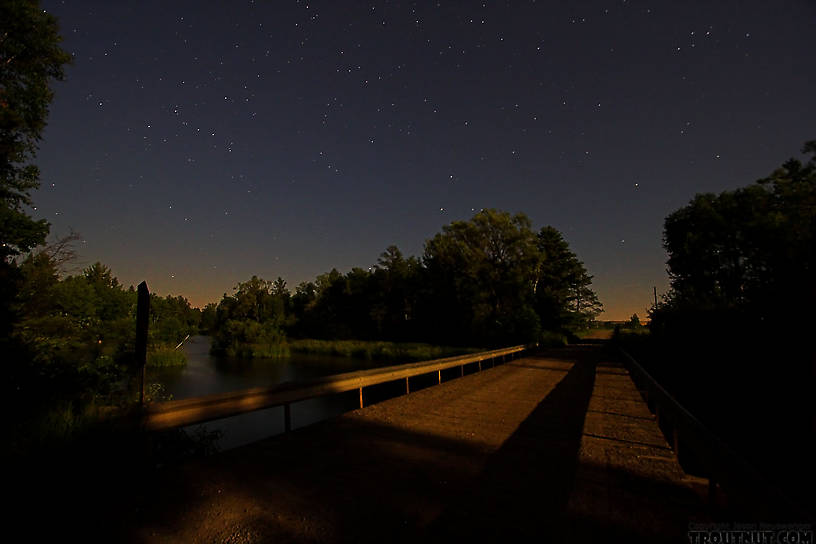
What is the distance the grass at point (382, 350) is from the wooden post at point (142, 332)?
1461 inches

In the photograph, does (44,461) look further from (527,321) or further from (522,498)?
(527,321)

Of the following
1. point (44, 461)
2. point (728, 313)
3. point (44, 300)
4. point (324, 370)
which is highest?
point (44, 300)

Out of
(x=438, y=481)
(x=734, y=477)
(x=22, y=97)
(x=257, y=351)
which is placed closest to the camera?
(x=734, y=477)

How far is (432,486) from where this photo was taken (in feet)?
14.0

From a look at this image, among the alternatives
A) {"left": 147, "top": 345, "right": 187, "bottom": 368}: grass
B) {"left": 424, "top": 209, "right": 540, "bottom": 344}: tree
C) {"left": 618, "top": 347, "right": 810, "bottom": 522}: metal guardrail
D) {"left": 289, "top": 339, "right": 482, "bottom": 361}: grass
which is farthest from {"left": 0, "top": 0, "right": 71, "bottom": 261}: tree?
{"left": 424, "top": 209, "right": 540, "bottom": 344}: tree

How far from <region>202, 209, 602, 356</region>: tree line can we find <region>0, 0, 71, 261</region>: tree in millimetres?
36780

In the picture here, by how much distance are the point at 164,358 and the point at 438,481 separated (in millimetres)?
44743

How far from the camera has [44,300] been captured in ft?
43.8

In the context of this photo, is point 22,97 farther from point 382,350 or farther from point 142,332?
point 382,350

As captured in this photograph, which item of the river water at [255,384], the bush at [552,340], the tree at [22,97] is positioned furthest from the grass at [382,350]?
the tree at [22,97]

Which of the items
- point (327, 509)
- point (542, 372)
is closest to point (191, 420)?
point (327, 509)

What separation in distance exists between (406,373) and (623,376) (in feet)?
32.9

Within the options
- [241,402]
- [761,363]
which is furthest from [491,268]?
[241,402]

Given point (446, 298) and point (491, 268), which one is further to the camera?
point (446, 298)
